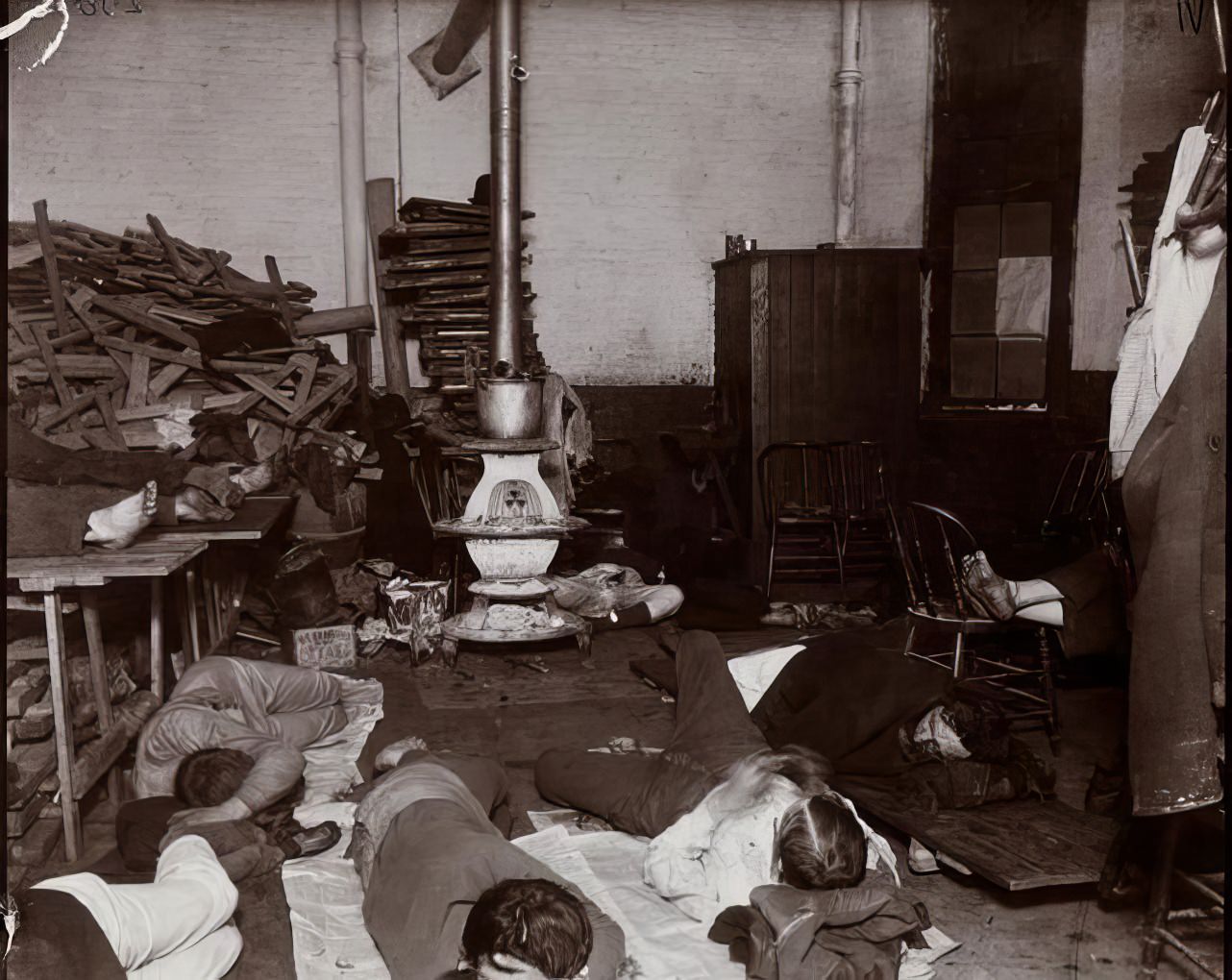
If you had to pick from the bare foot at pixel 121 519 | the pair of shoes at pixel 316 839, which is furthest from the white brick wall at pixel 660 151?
the pair of shoes at pixel 316 839

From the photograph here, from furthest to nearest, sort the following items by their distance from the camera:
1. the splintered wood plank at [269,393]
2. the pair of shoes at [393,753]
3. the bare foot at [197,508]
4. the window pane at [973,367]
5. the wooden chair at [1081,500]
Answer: the window pane at [973,367] → the splintered wood plank at [269,393] → the wooden chair at [1081,500] → the bare foot at [197,508] → the pair of shoes at [393,753]

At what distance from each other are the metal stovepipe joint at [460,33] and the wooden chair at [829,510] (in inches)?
149

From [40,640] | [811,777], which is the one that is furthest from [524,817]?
[40,640]

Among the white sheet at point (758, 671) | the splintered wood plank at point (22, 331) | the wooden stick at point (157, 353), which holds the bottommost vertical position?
the white sheet at point (758, 671)

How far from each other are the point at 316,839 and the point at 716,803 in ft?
4.41

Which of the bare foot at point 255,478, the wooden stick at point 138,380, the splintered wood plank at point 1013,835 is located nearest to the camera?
the splintered wood plank at point 1013,835

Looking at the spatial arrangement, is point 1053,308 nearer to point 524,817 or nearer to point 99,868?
point 524,817

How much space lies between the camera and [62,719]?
3.43 m

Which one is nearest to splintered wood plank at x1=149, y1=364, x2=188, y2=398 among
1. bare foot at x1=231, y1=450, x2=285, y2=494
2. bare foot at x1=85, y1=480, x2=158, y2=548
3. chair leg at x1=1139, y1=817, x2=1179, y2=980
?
bare foot at x1=231, y1=450, x2=285, y2=494

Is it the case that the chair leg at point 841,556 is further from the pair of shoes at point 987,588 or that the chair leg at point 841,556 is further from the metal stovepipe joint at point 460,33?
the metal stovepipe joint at point 460,33

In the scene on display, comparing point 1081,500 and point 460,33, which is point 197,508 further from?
point 460,33

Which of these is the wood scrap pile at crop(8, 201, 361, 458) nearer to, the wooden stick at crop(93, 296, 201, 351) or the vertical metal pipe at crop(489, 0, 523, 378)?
the wooden stick at crop(93, 296, 201, 351)

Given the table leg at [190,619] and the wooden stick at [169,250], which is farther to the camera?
the wooden stick at [169,250]

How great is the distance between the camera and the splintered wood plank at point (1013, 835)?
318 centimetres
